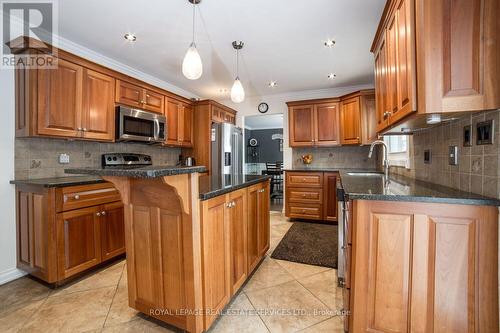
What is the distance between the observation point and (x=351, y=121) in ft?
12.3

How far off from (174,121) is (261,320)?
304 centimetres

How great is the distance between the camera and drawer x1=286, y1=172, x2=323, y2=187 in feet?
12.4

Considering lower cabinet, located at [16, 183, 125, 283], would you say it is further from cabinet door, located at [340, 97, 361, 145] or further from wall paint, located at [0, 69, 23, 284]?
cabinet door, located at [340, 97, 361, 145]

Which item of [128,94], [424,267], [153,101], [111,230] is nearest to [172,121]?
[153,101]

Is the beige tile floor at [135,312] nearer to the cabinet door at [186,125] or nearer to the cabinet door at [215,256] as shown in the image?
the cabinet door at [215,256]

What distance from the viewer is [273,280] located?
Answer: 2064 millimetres

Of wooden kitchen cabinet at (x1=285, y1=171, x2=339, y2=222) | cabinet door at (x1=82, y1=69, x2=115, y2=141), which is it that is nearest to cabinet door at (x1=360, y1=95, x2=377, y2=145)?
wooden kitchen cabinet at (x1=285, y1=171, x2=339, y2=222)

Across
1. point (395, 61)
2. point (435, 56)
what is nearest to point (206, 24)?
point (395, 61)

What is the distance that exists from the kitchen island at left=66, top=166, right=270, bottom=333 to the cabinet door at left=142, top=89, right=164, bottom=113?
2.12 meters

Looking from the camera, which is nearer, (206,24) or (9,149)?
(9,149)

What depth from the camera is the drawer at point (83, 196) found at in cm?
193

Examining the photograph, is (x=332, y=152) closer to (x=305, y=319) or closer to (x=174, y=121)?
(x=174, y=121)

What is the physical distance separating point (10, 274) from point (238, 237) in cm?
216

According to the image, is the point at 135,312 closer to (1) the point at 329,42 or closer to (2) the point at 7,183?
(2) the point at 7,183
